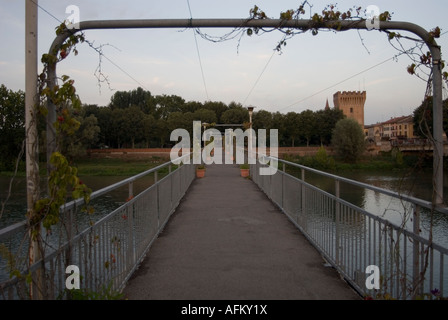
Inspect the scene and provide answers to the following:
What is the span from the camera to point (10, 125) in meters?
51.5

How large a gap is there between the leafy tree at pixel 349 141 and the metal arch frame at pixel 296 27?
58.0m

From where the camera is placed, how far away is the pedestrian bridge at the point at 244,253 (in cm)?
296

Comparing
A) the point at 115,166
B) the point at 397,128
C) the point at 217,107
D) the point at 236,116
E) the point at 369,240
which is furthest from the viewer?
the point at 397,128

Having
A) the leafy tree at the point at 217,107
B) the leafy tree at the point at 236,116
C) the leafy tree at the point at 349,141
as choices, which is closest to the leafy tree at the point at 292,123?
the leafy tree at the point at 236,116

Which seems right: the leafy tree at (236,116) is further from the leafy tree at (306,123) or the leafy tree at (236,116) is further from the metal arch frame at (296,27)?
the metal arch frame at (296,27)

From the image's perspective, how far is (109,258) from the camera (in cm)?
379

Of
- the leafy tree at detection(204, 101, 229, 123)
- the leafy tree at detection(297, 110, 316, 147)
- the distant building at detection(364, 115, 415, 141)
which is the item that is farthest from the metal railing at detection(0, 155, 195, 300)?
the distant building at detection(364, 115, 415, 141)

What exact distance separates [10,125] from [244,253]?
54128 millimetres

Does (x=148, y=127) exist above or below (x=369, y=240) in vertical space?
above

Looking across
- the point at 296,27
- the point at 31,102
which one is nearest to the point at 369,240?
the point at 296,27

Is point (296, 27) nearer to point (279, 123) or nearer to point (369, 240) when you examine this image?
point (369, 240)

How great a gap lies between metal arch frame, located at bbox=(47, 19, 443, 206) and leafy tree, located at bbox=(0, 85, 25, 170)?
50079mm

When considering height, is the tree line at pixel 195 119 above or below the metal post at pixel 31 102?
above
